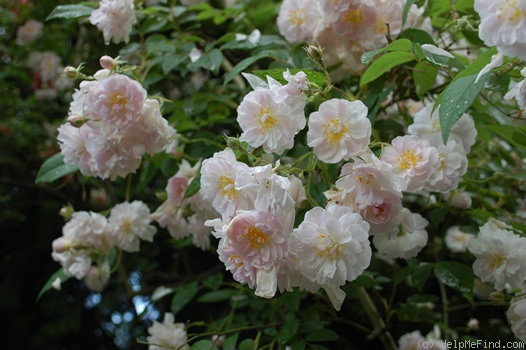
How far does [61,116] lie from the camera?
237 centimetres

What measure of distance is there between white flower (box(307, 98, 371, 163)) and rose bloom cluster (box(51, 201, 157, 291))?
54 centimetres

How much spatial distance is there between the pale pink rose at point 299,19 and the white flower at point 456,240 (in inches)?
25.5

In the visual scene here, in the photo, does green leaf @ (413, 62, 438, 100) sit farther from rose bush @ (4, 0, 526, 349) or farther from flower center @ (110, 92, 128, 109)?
flower center @ (110, 92, 128, 109)

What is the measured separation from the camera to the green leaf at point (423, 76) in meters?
0.89

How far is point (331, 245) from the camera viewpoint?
2.14ft

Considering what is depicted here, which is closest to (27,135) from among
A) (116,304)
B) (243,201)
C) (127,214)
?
(116,304)

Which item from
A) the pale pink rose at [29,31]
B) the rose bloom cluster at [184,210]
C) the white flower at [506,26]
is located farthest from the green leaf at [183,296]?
the pale pink rose at [29,31]

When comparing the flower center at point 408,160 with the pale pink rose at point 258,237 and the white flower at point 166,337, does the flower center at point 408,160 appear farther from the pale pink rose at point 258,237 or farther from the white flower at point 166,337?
the white flower at point 166,337

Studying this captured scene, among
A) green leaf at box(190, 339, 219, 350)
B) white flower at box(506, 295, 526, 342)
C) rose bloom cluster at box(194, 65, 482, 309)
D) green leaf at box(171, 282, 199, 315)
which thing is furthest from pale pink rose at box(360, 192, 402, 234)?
green leaf at box(171, 282, 199, 315)

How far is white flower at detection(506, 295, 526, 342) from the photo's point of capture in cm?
84

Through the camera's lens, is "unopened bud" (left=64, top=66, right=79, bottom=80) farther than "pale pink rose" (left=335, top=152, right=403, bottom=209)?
Yes

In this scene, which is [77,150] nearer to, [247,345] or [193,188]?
[193,188]

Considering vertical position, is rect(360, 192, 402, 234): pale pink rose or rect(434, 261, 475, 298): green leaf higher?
rect(360, 192, 402, 234): pale pink rose

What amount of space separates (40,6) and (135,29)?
0.87 m
